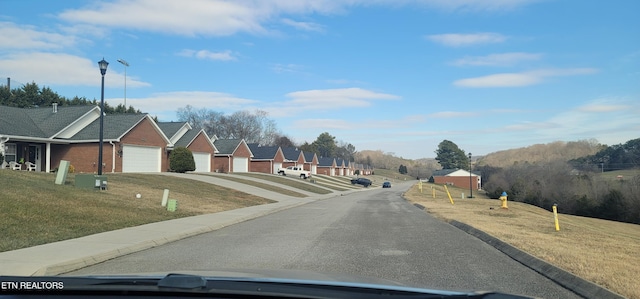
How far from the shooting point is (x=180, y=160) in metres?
40.9

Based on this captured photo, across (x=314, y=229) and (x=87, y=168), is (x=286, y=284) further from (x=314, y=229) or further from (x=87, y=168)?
(x=87, y=168)

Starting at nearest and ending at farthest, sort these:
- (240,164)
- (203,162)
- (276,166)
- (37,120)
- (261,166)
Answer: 1. (37,120)
2. (203,162)
3. (240,164)
4. (261,166)
5. (276,166)

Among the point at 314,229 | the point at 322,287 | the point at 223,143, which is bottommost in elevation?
the point at 314,229

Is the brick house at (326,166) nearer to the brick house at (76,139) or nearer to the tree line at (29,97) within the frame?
the tree line at (29,97)

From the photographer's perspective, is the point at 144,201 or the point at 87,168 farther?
the point at 87,168

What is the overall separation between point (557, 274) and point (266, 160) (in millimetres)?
66020

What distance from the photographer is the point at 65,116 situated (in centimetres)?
3703

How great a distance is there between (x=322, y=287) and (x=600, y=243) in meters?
10.6

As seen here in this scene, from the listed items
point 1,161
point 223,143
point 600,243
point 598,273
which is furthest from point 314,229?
point 223,143

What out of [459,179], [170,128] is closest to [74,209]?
[170,128]

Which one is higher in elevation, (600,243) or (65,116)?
(65,116)

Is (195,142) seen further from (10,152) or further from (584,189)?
(584,189)

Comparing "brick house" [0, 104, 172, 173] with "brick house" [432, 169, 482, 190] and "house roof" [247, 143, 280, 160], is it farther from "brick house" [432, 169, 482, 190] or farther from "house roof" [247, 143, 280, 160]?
"brick house" [432, 169, 482, 190]

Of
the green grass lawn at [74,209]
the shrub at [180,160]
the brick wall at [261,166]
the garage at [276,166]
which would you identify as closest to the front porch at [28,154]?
the shrub at [180,160]
